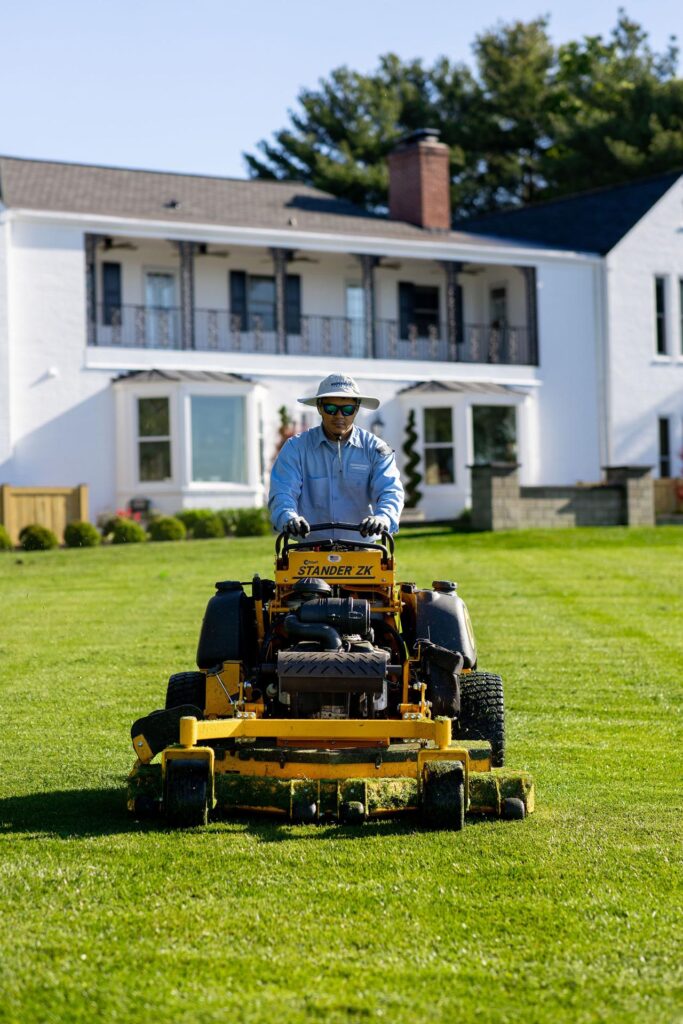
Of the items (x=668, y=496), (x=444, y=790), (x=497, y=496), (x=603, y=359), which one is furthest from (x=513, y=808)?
(x=603, y=359)

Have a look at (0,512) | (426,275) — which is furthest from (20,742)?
(426,275)

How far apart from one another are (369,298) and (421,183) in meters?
3.85

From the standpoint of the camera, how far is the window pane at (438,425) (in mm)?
35062

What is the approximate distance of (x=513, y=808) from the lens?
732cm

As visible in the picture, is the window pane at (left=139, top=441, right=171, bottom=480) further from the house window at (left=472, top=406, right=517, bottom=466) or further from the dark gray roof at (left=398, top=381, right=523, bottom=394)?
the house window at (left=472, top=406, right=517, bottom=466)

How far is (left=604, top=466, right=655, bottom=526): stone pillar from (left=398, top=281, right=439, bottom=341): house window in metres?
8.57

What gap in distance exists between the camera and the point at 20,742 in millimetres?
9805

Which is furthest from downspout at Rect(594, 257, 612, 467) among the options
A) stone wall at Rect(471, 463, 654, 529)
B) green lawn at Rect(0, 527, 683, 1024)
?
green lawn at Rect(0, 527, 683, 1024)

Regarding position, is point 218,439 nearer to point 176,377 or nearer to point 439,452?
point 176,377

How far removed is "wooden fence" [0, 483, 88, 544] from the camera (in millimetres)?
28453

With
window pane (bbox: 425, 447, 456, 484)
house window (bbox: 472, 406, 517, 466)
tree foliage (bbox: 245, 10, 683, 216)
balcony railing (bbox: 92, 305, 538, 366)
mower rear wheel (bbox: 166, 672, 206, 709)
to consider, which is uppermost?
tree foliage (bbox: 245, 10, 683, 216)

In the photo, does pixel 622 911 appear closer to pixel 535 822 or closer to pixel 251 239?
pixel 535 822

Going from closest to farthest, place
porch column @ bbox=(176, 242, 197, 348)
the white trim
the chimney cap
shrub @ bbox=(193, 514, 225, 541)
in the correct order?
shrub @ bbox=(193, 514, 225, 541) < the white trim < porch column @ bbox=(176, 242, 197, 348) < the chimney cap

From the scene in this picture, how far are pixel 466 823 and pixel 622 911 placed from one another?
63.7 inches
